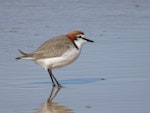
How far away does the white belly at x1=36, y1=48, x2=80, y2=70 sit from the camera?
900 cm

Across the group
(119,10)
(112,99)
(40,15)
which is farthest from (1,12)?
(112,99)

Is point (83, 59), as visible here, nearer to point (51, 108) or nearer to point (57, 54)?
point (57, 54)

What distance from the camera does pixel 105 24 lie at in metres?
12.5

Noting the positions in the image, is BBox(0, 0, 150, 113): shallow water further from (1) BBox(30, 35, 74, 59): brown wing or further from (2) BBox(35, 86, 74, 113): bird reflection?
(1) BBox(30, 35, 74, 59): brown wing

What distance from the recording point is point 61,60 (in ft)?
29.6

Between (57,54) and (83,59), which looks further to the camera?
(83,59)

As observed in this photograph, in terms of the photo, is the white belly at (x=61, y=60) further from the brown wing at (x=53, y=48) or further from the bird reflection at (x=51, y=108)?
the bird reflection at (x=51, y=108)

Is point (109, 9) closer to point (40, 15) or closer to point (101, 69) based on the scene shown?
point (40, 15)

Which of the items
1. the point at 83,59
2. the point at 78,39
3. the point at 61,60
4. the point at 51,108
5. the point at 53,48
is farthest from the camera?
the point at 83,59

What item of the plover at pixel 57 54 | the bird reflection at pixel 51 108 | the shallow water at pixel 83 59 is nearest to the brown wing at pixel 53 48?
the plover at pixel 57 54

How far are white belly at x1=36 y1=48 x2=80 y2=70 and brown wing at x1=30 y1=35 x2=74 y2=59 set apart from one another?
61 mm

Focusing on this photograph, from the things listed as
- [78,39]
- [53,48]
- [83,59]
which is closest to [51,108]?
[53,48]

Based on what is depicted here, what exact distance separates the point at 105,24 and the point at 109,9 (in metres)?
1.42

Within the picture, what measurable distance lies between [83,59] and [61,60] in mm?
1055
